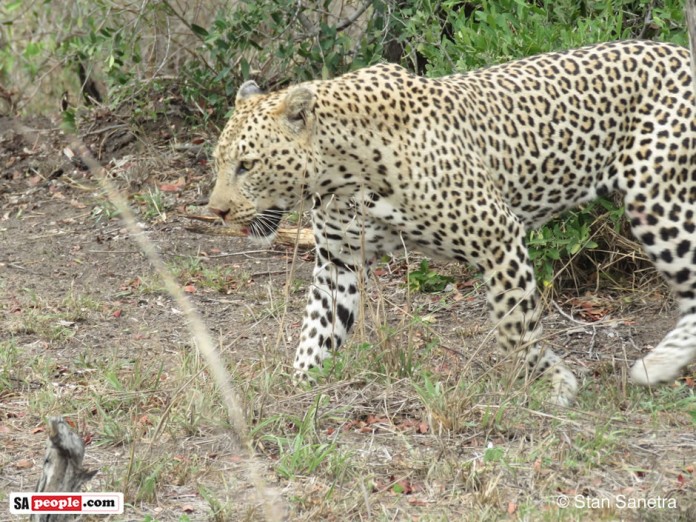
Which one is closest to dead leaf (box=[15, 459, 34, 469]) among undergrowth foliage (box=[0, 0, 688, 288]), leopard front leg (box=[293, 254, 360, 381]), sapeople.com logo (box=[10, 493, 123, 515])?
sapeople.com logo (box=[10, 493, 123, 515])

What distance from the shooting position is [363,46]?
29.8 ft

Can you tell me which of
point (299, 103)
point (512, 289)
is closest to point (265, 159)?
point (299, 103)

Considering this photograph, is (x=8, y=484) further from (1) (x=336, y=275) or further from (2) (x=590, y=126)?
(2) (x=590, y=126)

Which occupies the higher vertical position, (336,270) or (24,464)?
(336,270)

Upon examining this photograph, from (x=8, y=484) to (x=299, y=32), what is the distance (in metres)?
5.65

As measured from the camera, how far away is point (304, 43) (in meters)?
9.45

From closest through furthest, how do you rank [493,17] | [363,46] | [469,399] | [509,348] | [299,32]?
[469,399], [509,348], [493,17], [363,46], [299,32]

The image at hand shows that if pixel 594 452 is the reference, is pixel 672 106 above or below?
above

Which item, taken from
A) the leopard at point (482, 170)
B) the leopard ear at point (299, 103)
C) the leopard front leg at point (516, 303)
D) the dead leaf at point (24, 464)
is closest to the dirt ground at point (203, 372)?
the dead leaf at point (24, 464)

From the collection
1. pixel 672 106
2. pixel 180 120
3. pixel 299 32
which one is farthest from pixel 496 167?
pixel 180 120

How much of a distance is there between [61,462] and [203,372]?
1.70 meters

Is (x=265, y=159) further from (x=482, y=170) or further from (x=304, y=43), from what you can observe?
(x=304, y=43)

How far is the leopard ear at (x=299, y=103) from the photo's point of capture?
5.73 metres

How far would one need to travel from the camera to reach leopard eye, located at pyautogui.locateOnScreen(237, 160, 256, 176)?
5855mm
